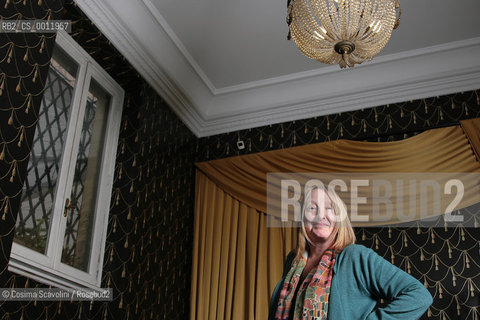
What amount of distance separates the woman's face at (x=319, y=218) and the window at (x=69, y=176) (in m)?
1.73

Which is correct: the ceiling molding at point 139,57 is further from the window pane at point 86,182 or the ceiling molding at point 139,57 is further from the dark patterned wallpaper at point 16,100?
the dark patterned wallpaper at point 16,100

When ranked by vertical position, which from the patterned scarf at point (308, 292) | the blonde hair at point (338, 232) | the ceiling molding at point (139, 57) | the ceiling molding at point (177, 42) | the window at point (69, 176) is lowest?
the patterned scarf at point (308, 292)

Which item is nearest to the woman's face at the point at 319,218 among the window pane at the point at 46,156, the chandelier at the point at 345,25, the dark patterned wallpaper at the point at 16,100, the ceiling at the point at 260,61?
the chandelier at the point at 345,25

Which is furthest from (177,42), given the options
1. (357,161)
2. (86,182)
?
(357,161)

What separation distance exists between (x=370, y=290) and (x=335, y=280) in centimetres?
13

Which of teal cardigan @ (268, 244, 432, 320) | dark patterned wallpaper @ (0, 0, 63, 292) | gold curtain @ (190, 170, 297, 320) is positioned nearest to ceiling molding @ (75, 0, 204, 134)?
dark patterned wallpaper @ (0, 0, 63, 292)

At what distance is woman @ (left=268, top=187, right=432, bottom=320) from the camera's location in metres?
1.84

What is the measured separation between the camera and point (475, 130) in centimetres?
425

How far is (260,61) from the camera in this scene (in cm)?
477

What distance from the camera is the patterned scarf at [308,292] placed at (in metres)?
1.85

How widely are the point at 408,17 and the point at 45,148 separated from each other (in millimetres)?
2848

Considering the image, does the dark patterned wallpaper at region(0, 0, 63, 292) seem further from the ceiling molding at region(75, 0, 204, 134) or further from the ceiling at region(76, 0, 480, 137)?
the ceiling at region(76, 0, 480, 137)

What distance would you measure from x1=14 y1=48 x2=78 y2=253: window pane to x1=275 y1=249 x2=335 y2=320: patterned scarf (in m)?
1.81

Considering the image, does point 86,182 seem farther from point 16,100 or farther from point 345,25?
point 345,25
